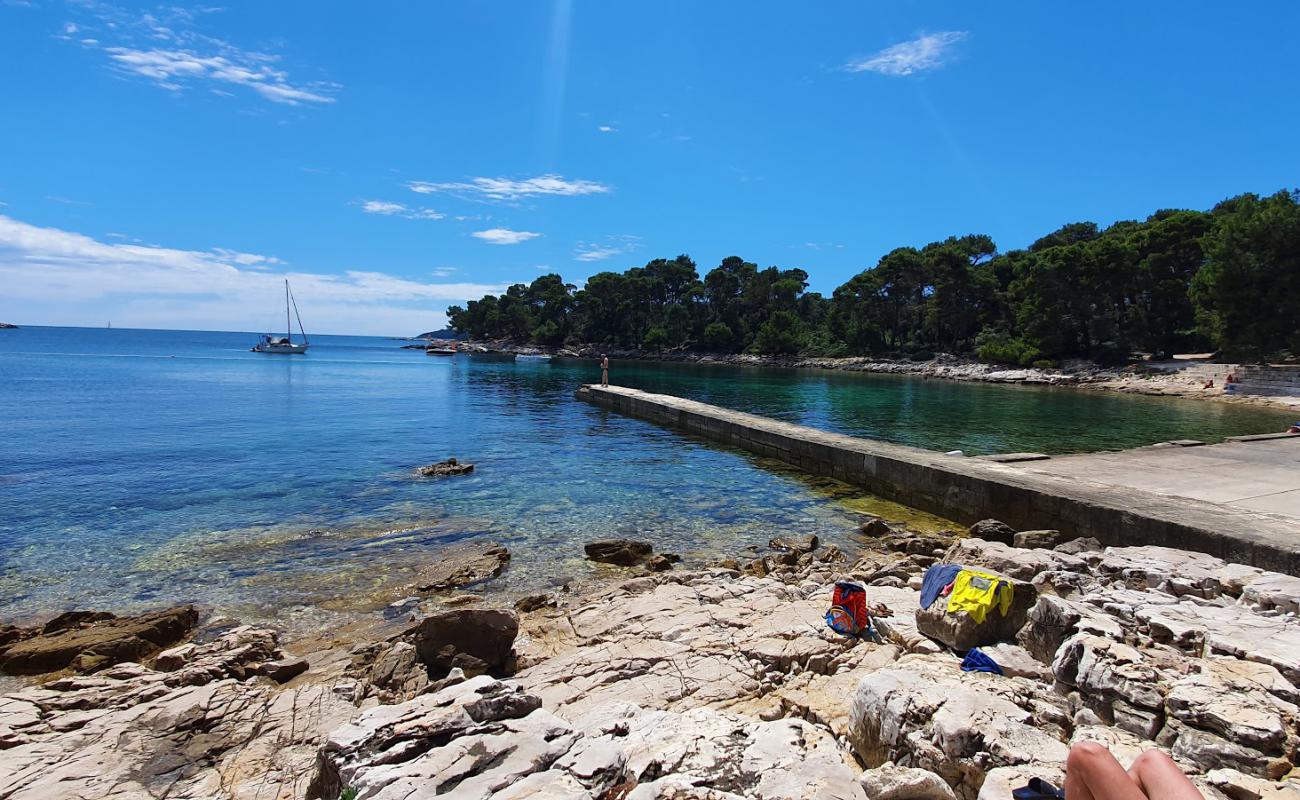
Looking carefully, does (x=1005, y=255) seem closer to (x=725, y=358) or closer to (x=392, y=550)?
(x=725, y=358)

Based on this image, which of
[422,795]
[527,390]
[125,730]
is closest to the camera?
[422,795]

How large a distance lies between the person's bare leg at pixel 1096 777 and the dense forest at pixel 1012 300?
4458cm

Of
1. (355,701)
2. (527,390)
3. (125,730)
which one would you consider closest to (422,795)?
(355,701)

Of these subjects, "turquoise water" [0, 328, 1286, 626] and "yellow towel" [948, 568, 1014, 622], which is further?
"turquoise water" [0, 328, 1286, 626]

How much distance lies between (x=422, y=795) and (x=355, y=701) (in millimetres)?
2325

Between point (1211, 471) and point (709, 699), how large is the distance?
11553mm

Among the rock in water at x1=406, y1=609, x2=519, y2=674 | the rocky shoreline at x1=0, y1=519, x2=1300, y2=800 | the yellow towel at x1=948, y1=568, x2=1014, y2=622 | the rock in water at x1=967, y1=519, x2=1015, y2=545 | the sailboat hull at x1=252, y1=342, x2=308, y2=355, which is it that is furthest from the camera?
the sailboat hull at x1=252, y1=342, x2=308, y2=355

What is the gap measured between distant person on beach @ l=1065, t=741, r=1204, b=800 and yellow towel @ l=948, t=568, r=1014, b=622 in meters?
2.18

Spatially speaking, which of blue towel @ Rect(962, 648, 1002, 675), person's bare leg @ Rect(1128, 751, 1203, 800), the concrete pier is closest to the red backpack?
blue towel @ Rect(962, 648, 1002, 675)

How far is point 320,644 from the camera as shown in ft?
20.8

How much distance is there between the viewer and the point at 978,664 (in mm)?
4336

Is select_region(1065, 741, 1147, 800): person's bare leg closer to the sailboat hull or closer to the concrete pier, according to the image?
the concrete pier

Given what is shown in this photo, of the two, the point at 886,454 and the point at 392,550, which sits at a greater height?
the point at 886,454

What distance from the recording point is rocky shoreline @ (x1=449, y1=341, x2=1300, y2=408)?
35375 mm
